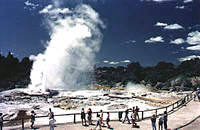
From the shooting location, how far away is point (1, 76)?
104 meters

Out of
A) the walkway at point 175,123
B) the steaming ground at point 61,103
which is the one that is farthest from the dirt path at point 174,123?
the steaming ground at point 61,103

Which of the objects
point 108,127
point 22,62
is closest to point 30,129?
point 108,127

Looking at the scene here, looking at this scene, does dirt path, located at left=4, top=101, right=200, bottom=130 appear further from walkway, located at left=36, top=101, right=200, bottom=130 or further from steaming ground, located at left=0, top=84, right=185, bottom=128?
steaming ground, located at left=0, top=84, right=185, bottom=128

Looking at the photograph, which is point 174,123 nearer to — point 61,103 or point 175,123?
point 175,123

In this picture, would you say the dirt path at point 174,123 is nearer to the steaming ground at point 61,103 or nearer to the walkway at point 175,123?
the walkway at point 175,123

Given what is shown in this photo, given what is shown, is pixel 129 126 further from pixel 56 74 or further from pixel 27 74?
pixel 27 74

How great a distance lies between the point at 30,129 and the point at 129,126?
23.6ft

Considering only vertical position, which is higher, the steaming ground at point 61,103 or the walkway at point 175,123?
the walkway at point 175,123

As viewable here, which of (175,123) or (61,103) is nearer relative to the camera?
(175,123)

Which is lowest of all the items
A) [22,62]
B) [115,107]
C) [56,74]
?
[115,107]

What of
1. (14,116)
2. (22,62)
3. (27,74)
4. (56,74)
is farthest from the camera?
(22,62)

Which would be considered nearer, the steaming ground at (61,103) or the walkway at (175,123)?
the walkway at (175,123)

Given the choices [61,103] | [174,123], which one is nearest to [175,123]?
[174,123]

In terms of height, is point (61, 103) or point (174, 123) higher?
point (174, 123)
